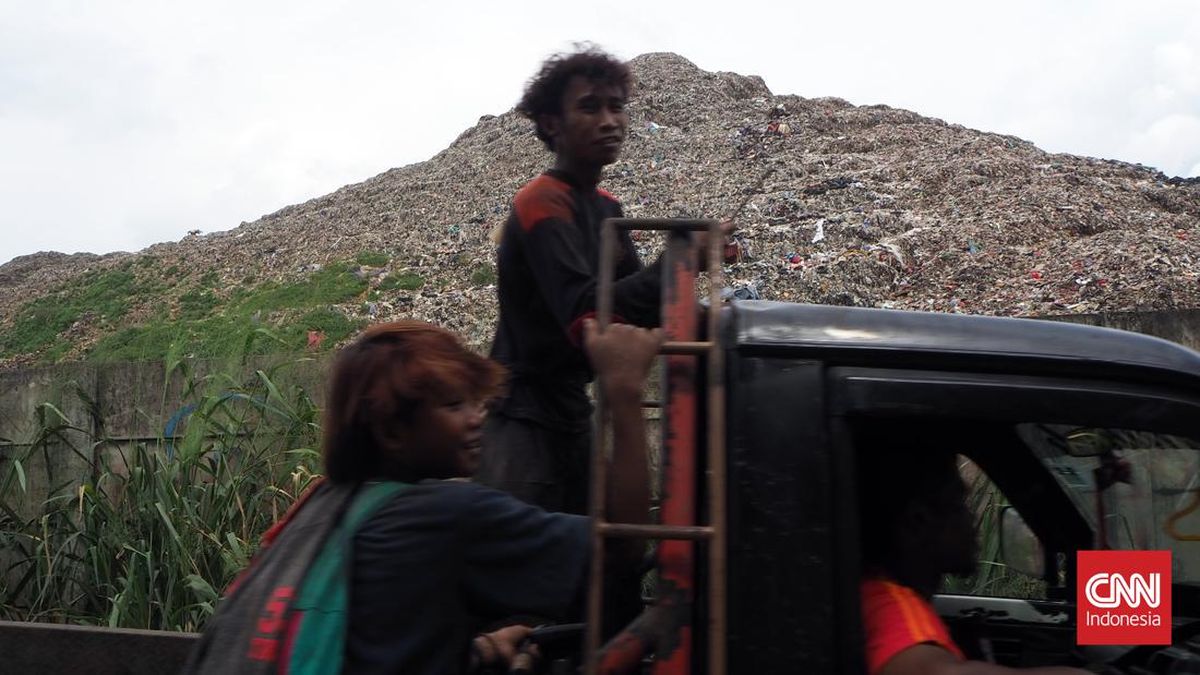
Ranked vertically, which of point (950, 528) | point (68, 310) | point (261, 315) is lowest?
point (950, 528)

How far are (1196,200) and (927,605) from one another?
1406cm

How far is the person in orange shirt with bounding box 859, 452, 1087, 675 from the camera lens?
1621 mm

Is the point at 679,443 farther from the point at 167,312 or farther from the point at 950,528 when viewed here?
the point at 167,312

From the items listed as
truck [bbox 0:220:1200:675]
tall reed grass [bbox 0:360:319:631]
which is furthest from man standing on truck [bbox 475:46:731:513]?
tall reed grass [bbox 0:360:319:631]

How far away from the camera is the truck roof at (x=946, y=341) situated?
1558mm

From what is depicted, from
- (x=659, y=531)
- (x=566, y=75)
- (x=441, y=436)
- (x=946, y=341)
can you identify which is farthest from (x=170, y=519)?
(x=946, y=341)

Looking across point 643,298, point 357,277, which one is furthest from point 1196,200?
point 643,298

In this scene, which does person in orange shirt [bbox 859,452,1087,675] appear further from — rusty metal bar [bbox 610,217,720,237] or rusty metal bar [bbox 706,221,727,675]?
rusty metal bar [bbox 610,217,720,237]

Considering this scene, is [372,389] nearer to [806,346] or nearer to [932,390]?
[806,346]

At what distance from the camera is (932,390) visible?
1.54 metres

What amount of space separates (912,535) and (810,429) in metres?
0.32

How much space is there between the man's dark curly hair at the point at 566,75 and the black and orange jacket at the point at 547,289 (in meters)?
0.21

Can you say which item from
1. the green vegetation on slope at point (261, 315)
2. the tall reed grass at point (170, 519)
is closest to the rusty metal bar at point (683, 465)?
the tall reed grass at point (170, 519)

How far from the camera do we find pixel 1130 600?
1.67 meters
